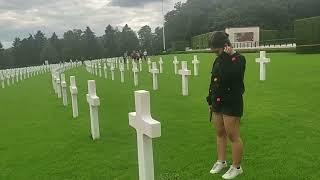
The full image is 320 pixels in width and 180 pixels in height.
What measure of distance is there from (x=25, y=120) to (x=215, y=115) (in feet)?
26.7

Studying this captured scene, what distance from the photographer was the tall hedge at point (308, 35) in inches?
1389

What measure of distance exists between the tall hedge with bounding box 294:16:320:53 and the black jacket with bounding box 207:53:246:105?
3114 cm

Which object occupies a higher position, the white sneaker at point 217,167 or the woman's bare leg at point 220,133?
the woman's bare leg at point 220,133

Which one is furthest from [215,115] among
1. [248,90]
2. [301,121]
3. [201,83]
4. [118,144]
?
[201,83]

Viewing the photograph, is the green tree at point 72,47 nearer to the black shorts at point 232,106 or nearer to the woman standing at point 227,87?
the woman standing at point 227,87

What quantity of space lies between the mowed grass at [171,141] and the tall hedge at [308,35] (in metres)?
21.7

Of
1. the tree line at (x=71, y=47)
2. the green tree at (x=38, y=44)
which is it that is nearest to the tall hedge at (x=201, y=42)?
the tree line at (x=71, y=47)

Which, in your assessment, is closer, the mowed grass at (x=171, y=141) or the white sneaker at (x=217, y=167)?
the white sneaker at (x=217, y=167)

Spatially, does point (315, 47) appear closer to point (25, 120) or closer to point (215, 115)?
point (25, 120)

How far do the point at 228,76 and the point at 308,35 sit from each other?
32211 mm

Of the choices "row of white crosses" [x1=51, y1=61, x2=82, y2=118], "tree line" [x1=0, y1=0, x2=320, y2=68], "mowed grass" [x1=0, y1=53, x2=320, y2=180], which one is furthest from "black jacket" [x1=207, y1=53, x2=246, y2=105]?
"tree line" [x1=0, y1=0, x2=320, y2=68]

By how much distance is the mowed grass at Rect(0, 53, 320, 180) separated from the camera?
670 centimetres

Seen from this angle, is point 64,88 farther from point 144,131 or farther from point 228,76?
point 144,131

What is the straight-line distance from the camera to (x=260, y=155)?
706 centimetres
